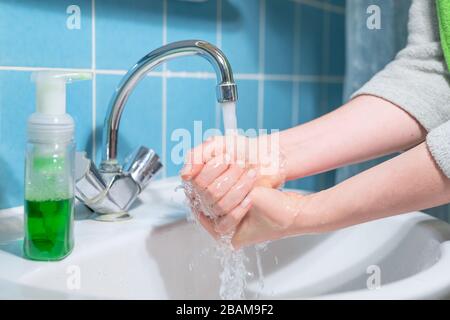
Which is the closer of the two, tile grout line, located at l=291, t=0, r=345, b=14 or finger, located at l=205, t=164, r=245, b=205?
finger, located at l=205, t=164, r=245, b=205

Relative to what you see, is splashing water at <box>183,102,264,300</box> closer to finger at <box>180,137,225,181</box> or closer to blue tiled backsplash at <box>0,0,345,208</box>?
finger at <box>180,137,225,181</box>

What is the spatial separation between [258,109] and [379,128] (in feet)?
1.02

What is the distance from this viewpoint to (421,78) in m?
0.64

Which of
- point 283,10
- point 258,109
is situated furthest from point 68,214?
point 283,10

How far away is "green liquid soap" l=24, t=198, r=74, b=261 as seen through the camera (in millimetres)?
478

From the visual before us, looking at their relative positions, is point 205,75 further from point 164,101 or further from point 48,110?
point 48,110

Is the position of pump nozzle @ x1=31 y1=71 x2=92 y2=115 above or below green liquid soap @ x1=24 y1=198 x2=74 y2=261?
above

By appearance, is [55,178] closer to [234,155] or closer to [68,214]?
[68,214]

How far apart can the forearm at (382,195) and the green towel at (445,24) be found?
0.16 meters

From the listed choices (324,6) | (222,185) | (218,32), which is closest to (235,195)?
(222,185)

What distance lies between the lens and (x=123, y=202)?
0.64m

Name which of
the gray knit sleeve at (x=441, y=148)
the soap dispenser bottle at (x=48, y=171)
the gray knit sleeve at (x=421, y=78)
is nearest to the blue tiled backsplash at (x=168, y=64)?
the soap dispenser bottle at (x=48, y=171)

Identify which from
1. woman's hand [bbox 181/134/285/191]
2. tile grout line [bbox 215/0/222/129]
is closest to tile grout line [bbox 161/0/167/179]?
tile grout line [bbox 215/0/222/129]

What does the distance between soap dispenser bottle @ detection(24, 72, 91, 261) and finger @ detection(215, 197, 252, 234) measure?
0.14 meters
